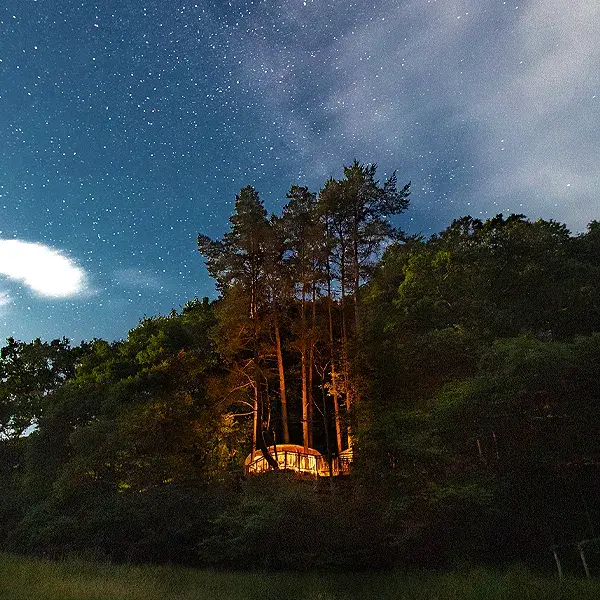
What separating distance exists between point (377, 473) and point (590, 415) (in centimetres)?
766

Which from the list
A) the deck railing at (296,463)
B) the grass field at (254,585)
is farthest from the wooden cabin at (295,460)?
the grass field at (254,585)

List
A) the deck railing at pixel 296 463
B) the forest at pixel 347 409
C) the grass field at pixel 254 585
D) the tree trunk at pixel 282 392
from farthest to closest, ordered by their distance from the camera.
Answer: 1. the tree trunk at pixel 282 392
2. the deck railing at pixel 296 463
3. the forest at pixel 347 409
4. the grass field at pixel 254 585

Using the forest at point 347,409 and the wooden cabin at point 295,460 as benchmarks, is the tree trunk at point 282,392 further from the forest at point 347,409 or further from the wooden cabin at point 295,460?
the wooden cabin at point 295,460

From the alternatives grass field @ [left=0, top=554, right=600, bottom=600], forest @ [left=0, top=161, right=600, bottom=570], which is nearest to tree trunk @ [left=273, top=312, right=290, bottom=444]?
forest @ [left=0, top=161, right=600, bottom=570]

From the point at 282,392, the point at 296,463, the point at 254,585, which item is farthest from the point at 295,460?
the point at 254,585

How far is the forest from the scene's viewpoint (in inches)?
704

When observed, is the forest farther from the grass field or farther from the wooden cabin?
the grass field

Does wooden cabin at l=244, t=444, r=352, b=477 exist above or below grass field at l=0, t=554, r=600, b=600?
above

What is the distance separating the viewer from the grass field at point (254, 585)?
11.9 m

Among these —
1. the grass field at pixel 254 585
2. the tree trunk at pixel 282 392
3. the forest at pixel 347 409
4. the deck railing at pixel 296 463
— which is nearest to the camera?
the grass field at pixel 254 585

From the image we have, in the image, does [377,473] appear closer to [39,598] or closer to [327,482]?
[327,482]

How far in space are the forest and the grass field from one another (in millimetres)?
1726

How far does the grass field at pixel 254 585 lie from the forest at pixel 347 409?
1.73 meters

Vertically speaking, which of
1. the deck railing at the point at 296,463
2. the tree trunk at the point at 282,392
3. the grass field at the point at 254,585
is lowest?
the grass field at the point at 254,585
